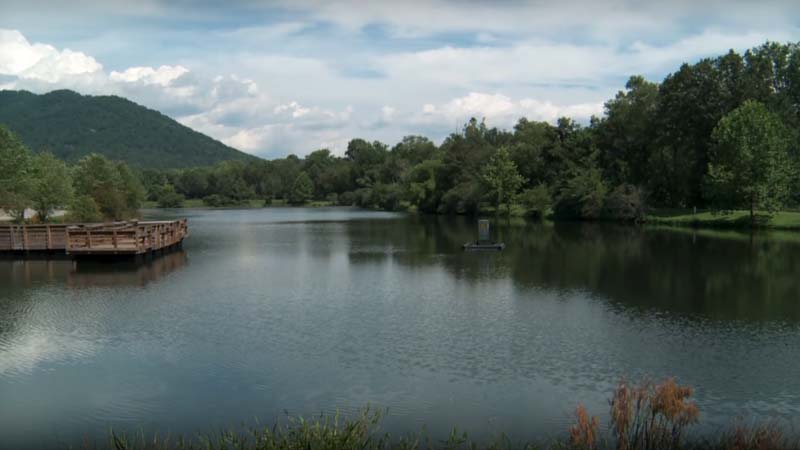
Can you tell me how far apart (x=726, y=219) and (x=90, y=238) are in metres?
49.5

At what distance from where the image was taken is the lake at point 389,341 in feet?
41.3

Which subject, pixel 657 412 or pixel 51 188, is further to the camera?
pixel 51 188

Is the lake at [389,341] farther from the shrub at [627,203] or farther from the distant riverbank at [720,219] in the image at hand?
the shrub at [627,203]

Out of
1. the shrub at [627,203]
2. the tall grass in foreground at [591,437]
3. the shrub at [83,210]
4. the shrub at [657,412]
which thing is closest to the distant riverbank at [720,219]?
the shrub at [627,203]

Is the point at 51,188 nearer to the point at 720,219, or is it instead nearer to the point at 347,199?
the point at 720,219

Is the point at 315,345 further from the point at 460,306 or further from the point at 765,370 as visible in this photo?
the point at 765,370

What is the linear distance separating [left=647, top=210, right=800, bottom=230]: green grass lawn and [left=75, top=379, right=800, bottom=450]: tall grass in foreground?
160 feet

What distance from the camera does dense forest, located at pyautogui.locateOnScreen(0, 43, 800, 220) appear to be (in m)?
54.9

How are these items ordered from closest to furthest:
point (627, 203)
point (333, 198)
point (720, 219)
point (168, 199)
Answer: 1. point (720, 219)
2. point (627, 203)
3. point (168, 199)
4. point (333, 198)

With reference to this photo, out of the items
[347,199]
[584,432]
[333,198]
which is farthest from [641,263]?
[333,198]

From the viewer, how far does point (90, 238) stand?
3500 cm

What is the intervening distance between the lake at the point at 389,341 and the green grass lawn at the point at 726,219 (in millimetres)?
23115

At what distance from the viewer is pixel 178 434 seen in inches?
449

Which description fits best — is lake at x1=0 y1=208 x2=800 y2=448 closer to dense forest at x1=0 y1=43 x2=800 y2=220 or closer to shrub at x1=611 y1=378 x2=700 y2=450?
shrub at x1=611 y1=378 x2=700 y2=450
